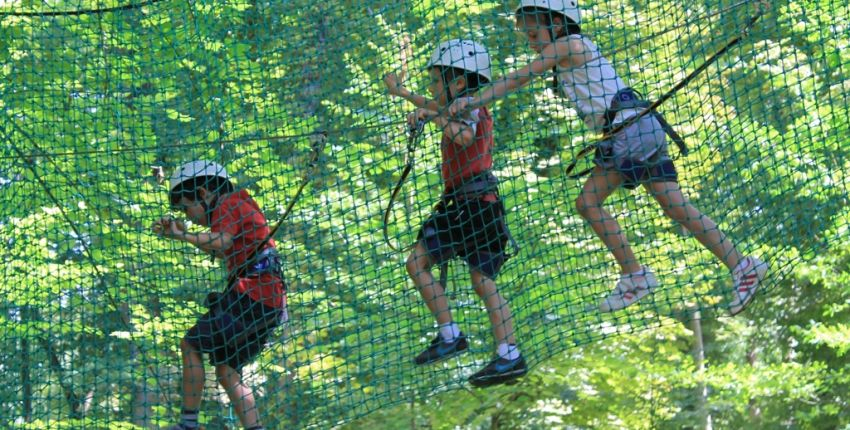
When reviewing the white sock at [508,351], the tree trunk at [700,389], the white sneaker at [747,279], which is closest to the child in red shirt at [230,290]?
the white sock at [508,351]

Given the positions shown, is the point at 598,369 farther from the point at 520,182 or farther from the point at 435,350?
the point at 435,350

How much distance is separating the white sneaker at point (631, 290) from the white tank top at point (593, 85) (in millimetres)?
556

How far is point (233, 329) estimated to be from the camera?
4.74 meters

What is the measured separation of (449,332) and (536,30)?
1.11 metres

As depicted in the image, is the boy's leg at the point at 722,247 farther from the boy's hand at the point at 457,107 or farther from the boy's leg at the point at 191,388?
the boy's leg at the point at 191,388

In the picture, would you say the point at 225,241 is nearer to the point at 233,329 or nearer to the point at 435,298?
the point at 233,329

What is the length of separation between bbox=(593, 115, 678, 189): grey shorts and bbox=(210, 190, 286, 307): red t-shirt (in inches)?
49.2

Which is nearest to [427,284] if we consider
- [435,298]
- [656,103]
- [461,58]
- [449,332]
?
[435,298]

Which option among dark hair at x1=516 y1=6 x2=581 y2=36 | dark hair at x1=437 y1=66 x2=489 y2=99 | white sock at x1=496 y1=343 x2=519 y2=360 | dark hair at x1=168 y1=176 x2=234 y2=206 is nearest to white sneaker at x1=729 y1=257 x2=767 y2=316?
white sock at x1=496 y1=343 x2=519 y2=360

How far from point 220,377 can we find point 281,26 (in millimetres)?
1937

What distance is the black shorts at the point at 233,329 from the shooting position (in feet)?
15.5

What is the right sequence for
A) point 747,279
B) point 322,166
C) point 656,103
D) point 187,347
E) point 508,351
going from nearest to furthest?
1. point 656,103
2. point 747,279
3. point 508,351
4. point 187,347
5. point 322,166

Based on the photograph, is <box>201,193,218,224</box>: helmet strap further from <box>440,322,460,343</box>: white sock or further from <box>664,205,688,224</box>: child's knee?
<box>664,205,688,224</box>: child's knee

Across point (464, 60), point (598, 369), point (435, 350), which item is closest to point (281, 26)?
point (464, 60)
